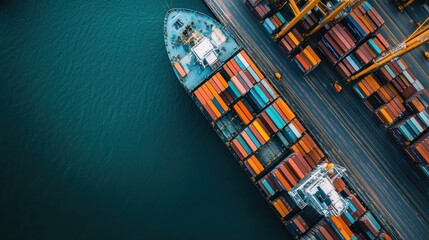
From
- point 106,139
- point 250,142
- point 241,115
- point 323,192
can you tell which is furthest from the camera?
point 106,139

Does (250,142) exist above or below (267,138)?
above

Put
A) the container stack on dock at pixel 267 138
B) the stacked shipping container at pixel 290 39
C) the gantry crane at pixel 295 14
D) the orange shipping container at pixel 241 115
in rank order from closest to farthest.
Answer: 1. the gantry crane at pixel 295 14
2. the container stack on dock at pixel 267 138
3. the orange shipping container at pixel 241 115
4. the stacked shipping container at pixel 290 39

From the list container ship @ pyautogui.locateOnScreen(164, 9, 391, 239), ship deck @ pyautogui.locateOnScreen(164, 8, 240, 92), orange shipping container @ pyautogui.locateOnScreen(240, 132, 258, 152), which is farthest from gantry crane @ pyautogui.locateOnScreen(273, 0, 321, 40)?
orange shipping container @ pyautogui.locateOnScreen(240, 132, 258, 152)

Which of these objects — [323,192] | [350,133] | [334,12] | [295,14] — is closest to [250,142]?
[323,192]

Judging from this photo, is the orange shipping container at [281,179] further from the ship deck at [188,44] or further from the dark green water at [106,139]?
the ship deck at [188,44]

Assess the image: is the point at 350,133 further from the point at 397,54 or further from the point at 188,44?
the point at 188,44

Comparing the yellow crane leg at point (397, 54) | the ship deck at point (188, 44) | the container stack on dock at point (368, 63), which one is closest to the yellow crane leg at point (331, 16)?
the container stack on dock at point (368, 63)
